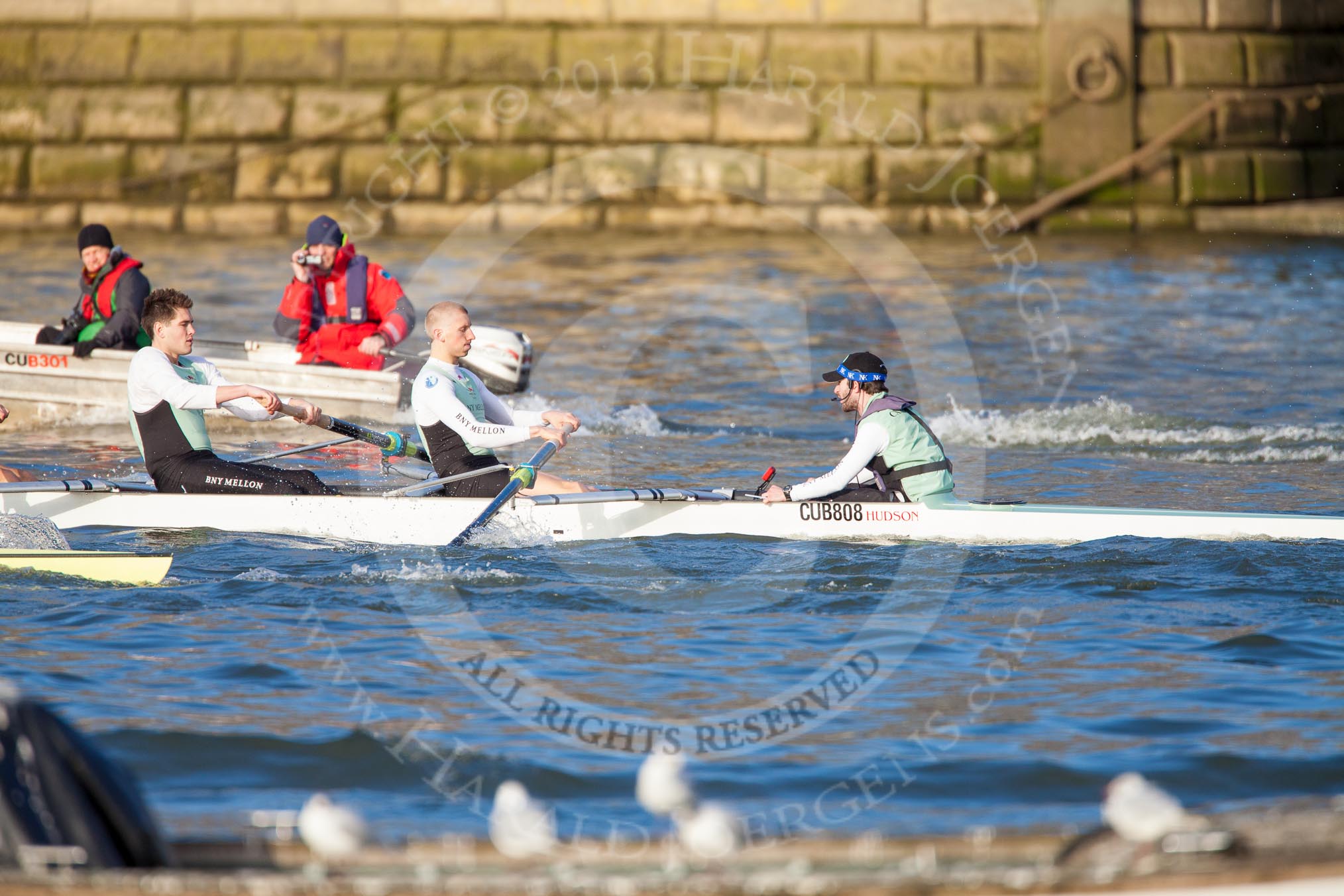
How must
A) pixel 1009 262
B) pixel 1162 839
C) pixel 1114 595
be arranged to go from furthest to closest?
pixel 1009 262, pixel 1114 595, pixel 1162 839

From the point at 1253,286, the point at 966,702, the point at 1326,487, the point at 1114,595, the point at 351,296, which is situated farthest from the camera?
the point at 1253,286

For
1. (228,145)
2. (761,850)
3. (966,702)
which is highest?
(228,145)

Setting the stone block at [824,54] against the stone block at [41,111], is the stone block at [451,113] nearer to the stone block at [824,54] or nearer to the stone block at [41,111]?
the stone block at [824,54]

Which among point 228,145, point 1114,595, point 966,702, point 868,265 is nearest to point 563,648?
point 966,702

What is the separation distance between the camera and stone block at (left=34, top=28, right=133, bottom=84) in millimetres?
20109

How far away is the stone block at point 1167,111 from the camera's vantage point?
1966 cm

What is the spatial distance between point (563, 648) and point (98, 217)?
16261mm

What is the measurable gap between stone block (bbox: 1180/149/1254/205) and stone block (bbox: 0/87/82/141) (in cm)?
1573

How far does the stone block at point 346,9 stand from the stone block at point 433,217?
2675mm

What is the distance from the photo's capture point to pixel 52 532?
7.96 metres

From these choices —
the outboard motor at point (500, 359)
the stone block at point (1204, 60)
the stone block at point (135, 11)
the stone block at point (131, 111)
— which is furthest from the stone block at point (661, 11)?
the outboard motor at point (500, 359)

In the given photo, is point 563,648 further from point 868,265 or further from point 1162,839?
point 868,265

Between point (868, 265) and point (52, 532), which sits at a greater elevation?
point (868, 265)

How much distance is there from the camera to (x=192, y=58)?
20109 millimetres
